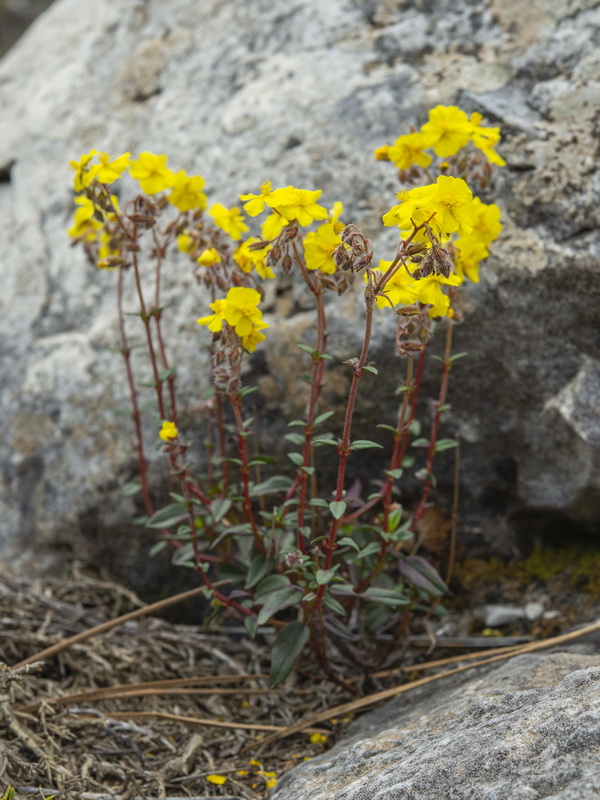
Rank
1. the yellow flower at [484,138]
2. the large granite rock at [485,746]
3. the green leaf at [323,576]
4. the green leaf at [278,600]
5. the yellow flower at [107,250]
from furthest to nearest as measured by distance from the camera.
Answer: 1. the yellow flower at [107,250]
2. the yellow flower at [484,138]
3. the green leaf at [278,600]
4. the green leaf at [323,576]
5. the large granite rock at [485,746]

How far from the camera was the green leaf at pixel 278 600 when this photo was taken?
6.76 feet

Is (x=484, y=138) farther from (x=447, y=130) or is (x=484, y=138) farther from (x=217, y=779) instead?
(x=217, y=779)

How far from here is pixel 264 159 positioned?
2.88 meters

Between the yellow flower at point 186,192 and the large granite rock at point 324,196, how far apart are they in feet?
1.86

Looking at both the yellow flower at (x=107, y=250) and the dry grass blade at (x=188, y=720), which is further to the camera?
the yellow flower at (x=107, y=250)

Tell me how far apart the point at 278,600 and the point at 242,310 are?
0.77m

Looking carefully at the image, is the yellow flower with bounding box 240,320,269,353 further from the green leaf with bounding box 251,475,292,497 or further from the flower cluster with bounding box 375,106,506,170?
the flower cluster with bounding box 375,106,506,170

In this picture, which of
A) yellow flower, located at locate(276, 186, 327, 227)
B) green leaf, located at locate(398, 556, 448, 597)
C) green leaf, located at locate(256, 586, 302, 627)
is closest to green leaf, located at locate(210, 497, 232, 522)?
green leaf, located at locate(256, 586, 302, 627)

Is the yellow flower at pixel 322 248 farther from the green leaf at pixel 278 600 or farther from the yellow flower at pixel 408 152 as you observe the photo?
the green leaf at pixel 278 600

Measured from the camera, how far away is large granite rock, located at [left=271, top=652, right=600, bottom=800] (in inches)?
53.1

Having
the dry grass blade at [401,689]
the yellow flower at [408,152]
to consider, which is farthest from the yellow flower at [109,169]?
the dry grass blade at [401,689]

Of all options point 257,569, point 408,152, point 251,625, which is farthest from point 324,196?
point 251,625

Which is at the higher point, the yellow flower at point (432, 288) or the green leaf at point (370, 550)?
the yellow flower at point (432, 288)

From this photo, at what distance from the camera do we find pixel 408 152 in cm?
222
